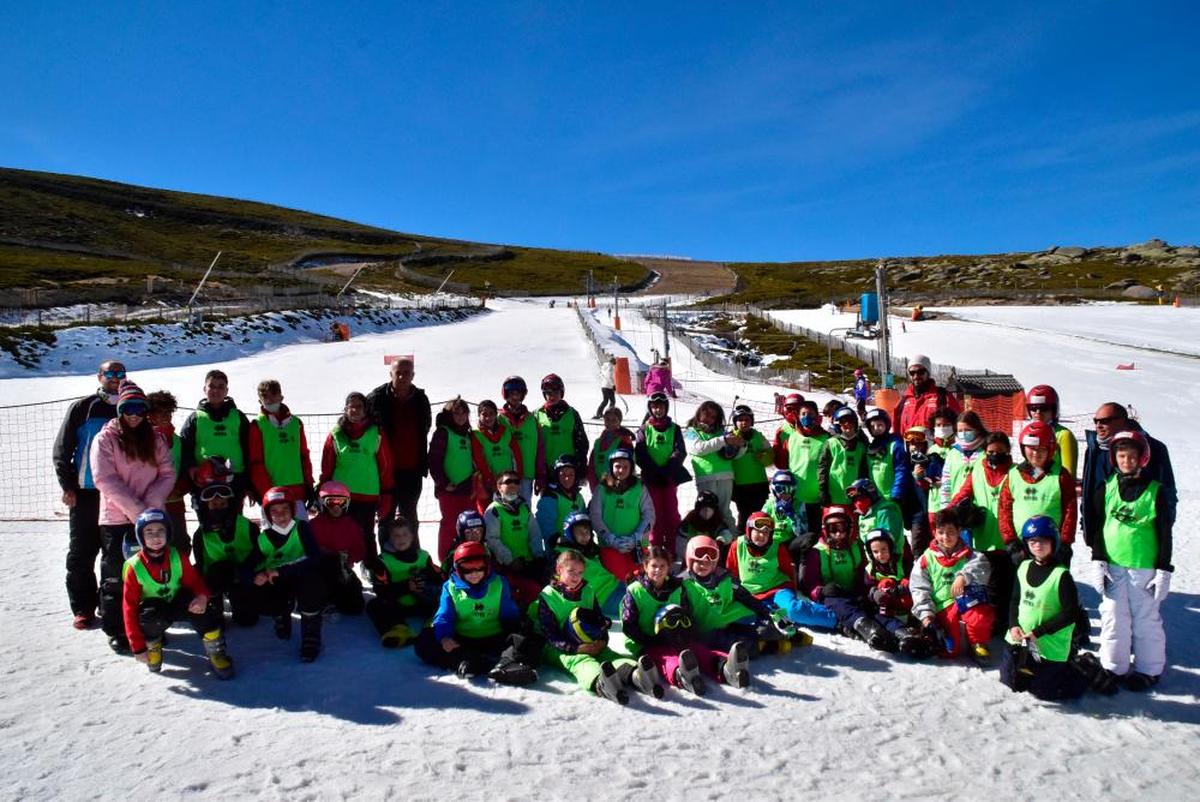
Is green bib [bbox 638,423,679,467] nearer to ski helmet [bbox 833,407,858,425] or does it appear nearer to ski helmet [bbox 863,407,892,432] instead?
ski helmet [bbox 833,407,858,425]

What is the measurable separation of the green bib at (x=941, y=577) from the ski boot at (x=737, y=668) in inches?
65.3

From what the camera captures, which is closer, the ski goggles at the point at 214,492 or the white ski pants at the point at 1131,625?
the white ski pants at the point at 1131,625

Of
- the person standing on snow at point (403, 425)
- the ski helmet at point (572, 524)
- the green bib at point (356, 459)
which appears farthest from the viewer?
the person standing on snow at point (403, 425)

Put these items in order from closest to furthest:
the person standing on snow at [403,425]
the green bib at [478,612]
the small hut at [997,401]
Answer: the green bib at [478,612] → the person standing on snow at [403,425] → the small hut at [997,401]

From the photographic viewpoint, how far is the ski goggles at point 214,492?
5.44 metres

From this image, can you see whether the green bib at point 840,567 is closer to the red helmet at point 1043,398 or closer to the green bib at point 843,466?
the green bib at point 843,466

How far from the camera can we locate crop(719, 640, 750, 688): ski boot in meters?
4.71

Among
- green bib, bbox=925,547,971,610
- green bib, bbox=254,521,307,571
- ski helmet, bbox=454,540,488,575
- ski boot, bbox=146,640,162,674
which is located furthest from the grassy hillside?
green bib, bbox=925,547,971,610

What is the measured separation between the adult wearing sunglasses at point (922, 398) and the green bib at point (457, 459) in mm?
4318

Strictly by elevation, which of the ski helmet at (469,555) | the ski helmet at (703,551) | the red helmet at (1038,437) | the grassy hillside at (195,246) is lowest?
the ski helmet at (703,551)

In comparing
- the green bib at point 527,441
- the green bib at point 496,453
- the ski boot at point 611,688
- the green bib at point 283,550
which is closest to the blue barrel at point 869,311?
the green bib at point 527,441

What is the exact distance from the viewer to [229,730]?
13.6 ft

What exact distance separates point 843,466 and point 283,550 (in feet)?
15.3

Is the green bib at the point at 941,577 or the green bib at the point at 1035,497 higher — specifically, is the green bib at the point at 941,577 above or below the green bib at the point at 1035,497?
below
